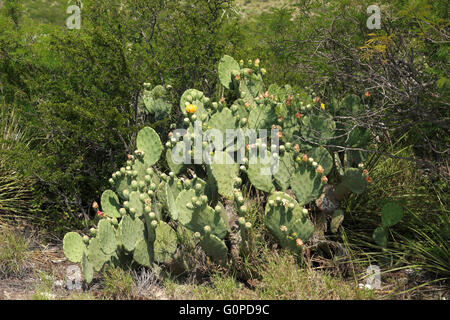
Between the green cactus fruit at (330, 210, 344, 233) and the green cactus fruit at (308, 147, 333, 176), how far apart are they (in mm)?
332

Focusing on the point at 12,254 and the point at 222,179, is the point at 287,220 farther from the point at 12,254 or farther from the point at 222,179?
the point at 12,254

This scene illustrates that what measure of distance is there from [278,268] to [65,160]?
2.69 m

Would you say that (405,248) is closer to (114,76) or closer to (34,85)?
(114,76)

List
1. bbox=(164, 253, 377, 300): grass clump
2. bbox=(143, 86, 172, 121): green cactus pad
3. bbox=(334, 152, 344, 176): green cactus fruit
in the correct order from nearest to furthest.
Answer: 1. bbox=(164, 253, 377, 300): grass clump
2. bbox=(334, 152, 344, 176): green cactus fruit
3. bbox=(143, 86, 172, 121): green cactus pad

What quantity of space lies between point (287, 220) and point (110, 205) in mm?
1567

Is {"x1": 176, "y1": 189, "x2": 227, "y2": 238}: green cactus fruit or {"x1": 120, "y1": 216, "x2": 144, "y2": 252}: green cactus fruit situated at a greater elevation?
{"x1": 176, "y1": 189, "x2": 227, "y2": 238}: green cactus fruit

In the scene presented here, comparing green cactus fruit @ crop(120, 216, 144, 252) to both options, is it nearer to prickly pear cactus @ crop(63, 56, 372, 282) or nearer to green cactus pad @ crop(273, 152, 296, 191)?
prickly pear cactus @ crop(63, 56, 372, 282)

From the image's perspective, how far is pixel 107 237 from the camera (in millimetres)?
Answer: 3412

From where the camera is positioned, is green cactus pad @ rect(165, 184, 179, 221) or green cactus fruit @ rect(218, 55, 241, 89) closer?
green cactus pad @ rect(165, 184, 179, 221)

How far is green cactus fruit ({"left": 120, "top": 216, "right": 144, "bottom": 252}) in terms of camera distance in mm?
3391

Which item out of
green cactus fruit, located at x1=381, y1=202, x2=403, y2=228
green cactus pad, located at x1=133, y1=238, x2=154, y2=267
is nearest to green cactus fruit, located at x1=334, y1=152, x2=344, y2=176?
green cactus fruit, located at x1=381, y1=202, x2=403, y2=228

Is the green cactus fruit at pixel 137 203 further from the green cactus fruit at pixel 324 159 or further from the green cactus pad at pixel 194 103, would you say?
the green cactus fruit at pixel 324 159

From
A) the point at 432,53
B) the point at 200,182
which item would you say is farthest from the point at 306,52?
the point at 200,182

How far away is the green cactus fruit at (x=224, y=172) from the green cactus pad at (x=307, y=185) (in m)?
0.49
